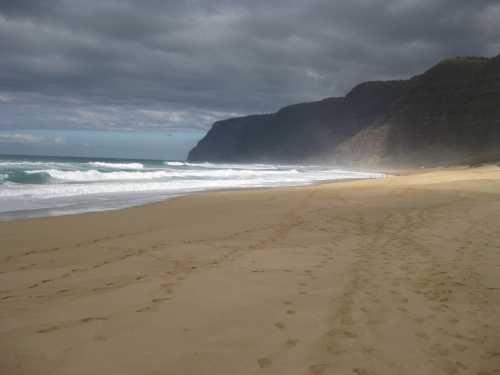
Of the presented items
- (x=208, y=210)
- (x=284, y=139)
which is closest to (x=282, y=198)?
(x=208, y=210)

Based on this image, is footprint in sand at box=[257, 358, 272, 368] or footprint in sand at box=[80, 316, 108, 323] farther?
footprint in sand at box=[80, 316, 108, 323]

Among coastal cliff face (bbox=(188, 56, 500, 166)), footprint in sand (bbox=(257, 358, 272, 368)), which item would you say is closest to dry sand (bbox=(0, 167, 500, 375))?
footprint in sand (bbox=(257, 358, 272, 368))

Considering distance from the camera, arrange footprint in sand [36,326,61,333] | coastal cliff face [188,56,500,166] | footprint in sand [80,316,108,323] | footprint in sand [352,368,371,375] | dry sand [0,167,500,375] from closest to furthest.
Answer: footprint in sand [352,368,371,375]
dry sand [0,167,500,375]
footprint in sand [36,326,61,333]
footprint in sand [80,316,108,323]
coastal cliff face [188,56,500,166]

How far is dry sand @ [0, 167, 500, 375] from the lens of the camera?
2.58 meters

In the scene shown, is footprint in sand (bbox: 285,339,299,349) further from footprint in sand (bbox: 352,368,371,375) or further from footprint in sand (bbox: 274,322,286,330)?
footprint in sand (bbox: 352,368,371,375)

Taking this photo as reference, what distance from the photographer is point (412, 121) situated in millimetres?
70062

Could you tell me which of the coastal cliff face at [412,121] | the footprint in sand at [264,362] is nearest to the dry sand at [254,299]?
the footprint in sand at [264,362]

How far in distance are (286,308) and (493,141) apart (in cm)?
6701

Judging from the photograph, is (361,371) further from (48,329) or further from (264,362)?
(48,329)

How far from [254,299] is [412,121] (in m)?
75.6

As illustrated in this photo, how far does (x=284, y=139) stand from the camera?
403 ft

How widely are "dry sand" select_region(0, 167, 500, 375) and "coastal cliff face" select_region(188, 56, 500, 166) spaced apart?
5177cm

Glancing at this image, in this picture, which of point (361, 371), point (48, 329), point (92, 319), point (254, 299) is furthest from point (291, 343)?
point (48, 329)

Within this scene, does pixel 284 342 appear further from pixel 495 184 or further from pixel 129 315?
pixel 495 184
